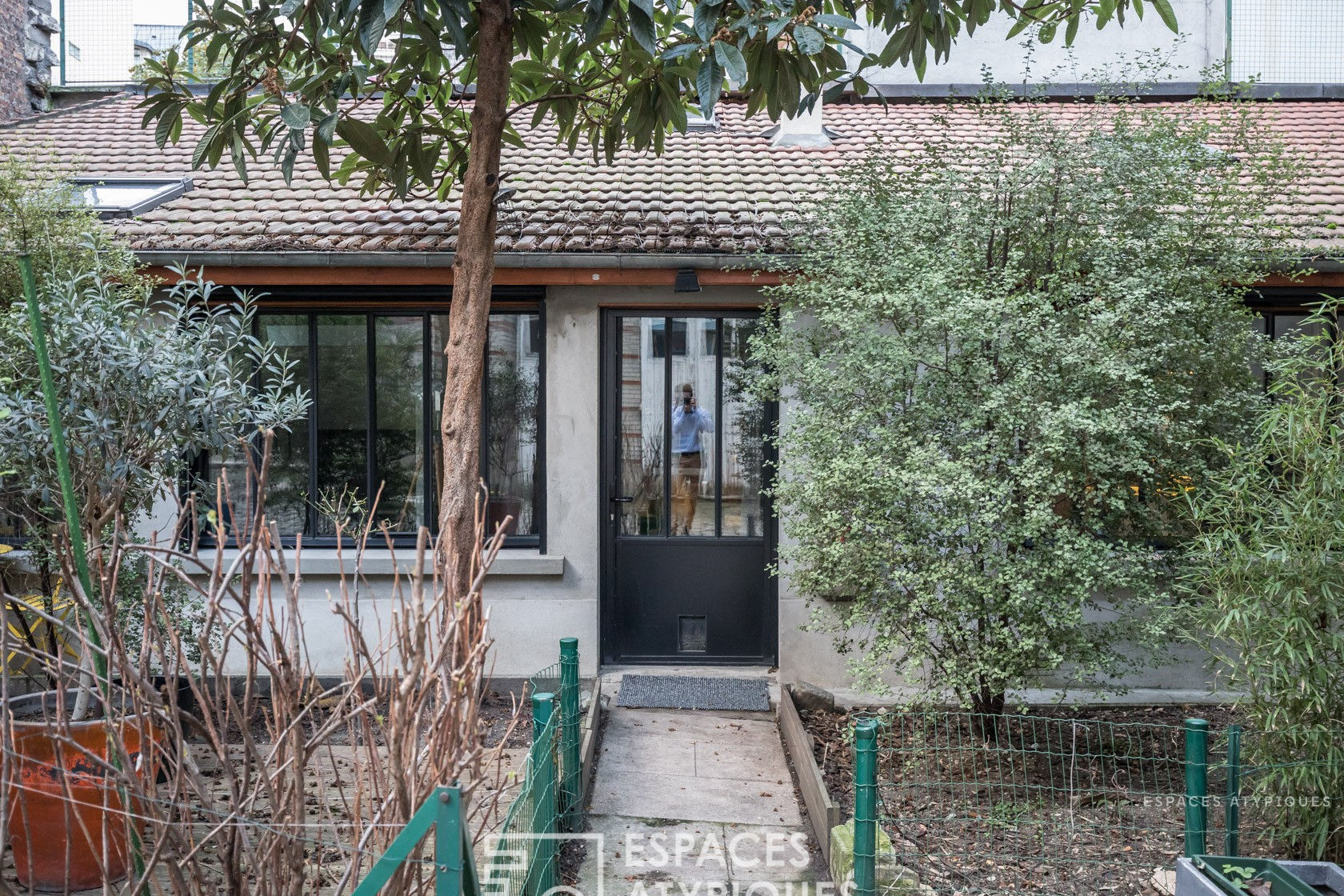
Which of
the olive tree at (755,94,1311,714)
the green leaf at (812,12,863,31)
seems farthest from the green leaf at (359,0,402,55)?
the olive tree at (755,94,1311,714)

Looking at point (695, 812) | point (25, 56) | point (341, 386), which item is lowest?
point (695, 812)

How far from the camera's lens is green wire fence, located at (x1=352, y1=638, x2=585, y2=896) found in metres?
2.49

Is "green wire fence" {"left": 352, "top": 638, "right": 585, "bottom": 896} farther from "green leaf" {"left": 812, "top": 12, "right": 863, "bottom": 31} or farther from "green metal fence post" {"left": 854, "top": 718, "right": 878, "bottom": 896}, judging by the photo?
"green leaf" {"left": 812, "top": 12, "right": 863, "bottom": 31}

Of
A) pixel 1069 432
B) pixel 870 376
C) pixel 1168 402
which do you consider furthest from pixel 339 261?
pixel 1168 402

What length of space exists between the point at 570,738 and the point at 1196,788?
3.09 m

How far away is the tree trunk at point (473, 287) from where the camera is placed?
518 centimetres

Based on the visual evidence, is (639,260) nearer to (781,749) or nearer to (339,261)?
(339,261)

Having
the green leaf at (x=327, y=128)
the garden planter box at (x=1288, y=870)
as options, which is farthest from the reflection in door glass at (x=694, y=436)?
the garden planter box at (x=1288, y=870)

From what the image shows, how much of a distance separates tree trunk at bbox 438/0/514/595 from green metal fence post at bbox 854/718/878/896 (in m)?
2.18

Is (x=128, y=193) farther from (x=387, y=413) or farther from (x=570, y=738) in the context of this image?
(x=570, y=738)

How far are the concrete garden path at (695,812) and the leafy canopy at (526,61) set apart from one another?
12.2ft

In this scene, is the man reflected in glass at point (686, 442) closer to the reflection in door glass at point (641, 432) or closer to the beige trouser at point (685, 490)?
the beige trouser at point (685, 490)

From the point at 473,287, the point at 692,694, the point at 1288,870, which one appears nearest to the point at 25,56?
the point at 473,287

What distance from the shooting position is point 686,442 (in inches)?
330
